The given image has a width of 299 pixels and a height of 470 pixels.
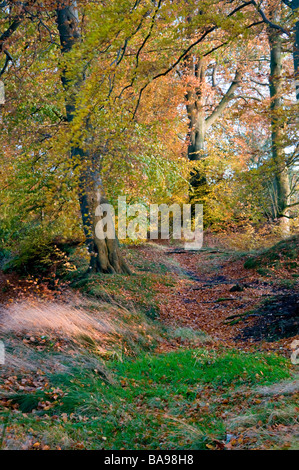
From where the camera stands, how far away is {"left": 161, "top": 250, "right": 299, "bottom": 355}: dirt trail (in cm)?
658

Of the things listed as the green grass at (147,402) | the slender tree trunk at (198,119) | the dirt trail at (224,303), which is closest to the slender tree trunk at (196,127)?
the slender tree trunk at (198,119)

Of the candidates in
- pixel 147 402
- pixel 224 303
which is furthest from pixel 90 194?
pixel 147 402

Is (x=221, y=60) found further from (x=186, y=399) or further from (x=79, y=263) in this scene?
(x=186, y=399)

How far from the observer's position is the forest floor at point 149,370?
351 centimetres

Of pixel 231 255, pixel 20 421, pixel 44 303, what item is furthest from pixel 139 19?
pixel 231 255

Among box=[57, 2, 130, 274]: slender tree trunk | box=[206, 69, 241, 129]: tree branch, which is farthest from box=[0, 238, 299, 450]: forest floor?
box=[206, 69, 241, 129]: tree branch

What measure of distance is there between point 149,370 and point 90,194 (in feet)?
17.1

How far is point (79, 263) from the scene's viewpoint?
12.0m

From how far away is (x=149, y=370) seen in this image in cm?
528

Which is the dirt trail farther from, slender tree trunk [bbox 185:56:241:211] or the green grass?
slender tree trunk [bbox 185:56:241:211]

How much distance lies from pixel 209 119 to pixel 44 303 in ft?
50.7

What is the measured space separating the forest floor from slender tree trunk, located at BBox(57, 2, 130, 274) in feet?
2.31

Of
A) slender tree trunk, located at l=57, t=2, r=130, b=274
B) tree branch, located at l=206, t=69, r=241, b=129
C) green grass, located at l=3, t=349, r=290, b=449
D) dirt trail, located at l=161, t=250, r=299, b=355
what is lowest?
green grass, located at l=3, t=349, r=290, b=449

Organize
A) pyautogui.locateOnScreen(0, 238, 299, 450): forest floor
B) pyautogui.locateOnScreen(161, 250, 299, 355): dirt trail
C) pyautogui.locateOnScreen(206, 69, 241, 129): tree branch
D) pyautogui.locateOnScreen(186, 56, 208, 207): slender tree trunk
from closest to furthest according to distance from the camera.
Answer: pyautogui.locateOnScreen(0, 238, 299, 450): forest floor < pyautogui.locateOnScreen(161, 250, 299, 355): dirt trail < pyautogui.locateOnScreen(186, 56, 208, 207): slender tree trunk < pyautogui.locateOnScreen(206, 69, 241, 129): tree branch
